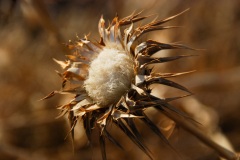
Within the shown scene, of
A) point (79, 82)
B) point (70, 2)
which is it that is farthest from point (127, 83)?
point (70, 2)

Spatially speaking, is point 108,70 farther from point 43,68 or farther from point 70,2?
point 70,2

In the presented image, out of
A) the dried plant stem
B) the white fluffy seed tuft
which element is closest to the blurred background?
the dried plant stem

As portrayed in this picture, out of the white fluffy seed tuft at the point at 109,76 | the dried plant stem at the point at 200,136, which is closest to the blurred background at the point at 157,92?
the dried plant stem at the point at 200,136

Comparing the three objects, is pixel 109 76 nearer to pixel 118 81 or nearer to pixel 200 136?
pixel 118 81

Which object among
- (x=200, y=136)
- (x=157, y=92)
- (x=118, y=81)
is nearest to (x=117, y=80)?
(x=118, y=81)

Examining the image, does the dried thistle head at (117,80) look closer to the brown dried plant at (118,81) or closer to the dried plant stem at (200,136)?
the brown dried plant at (118,81)

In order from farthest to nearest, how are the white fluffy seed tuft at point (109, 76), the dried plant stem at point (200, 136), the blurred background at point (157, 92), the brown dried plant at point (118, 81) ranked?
the blurred background at point (157, 92) → the dried plant stem at point (200, 136) → the white fluffy seed tuft at point (109, 76) → the brown dried plant at point (118, 81)
